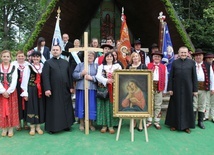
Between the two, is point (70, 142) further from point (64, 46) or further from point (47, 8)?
point (47, 8)

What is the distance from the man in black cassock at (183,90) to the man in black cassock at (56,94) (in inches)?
87.1

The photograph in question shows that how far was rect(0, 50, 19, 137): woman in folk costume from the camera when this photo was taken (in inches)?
179

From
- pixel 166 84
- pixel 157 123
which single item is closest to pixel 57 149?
pixel 157 123

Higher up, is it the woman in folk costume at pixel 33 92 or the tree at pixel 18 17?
the tree at pixel 18 17

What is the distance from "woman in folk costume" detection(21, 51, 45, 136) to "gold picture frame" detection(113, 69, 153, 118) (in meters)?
1.55

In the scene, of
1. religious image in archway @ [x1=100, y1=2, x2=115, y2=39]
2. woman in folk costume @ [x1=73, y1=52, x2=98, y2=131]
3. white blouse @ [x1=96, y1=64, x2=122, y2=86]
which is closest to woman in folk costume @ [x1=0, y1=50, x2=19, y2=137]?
woman in folk costume @ [x1=73, y1=52, x2=98, y2=131]

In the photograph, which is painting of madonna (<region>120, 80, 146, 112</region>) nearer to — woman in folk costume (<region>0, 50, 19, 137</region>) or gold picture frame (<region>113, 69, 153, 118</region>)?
gold picture frame (<region>113, 69, 153, 118</region>)

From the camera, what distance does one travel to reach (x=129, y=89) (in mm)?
4301

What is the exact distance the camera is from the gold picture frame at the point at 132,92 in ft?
14.0

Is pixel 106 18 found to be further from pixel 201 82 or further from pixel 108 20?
pixel 201 82

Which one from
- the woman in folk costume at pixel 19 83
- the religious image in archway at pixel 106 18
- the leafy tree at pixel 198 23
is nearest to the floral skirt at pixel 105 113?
the woman in folk costume at pixel 19 83

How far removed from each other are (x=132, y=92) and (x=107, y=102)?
73 cm

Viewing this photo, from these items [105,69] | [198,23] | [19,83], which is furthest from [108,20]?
[19,83]

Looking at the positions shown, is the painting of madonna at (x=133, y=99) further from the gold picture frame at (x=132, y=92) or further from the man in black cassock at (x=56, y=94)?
the man in black cassock at (x=56, y=94)
